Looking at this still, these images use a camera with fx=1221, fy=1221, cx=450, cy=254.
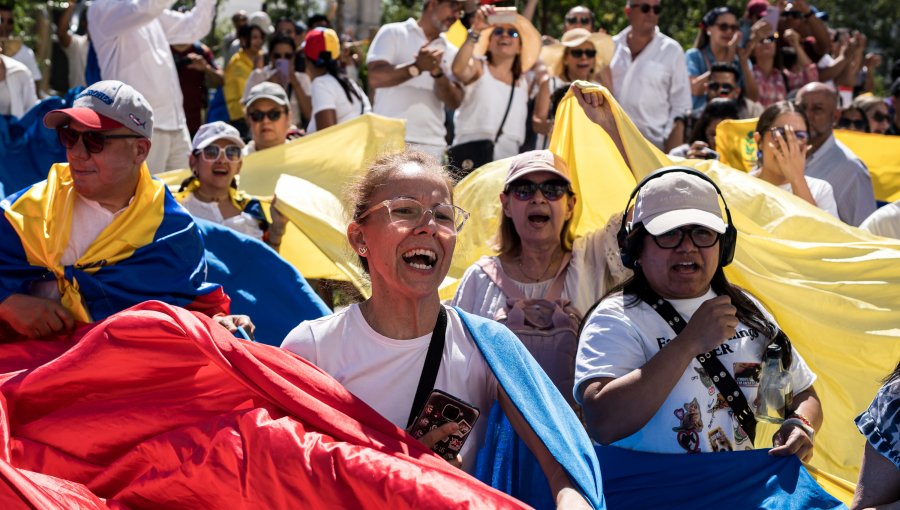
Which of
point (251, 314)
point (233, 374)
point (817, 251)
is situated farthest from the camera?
point (251, 314)

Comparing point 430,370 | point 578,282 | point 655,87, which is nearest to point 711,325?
point 430,370

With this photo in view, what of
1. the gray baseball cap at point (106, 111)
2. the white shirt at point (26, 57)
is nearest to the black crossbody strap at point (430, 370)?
the gray baseball cap at point (106, 111)

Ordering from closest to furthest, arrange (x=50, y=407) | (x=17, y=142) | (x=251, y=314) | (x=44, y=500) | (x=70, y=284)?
1. (x=44, y=500)
2. (x=50, y=407)
3. (x=70, y=284)
4. (x=251, y=314)
5. (x=17, y=142)

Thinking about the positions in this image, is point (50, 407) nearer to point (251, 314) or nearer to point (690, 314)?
point (690, 314)

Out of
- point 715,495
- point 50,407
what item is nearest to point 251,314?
point 50,407

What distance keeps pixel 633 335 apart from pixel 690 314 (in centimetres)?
23

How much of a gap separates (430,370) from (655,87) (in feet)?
21.6

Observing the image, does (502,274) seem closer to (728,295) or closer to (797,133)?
(728,295)

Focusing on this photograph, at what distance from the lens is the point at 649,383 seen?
3.53 meters

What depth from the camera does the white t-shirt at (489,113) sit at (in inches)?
336

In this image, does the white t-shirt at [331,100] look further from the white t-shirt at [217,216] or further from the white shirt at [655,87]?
the white t-shirt at [217,216]

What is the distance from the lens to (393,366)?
3281mm

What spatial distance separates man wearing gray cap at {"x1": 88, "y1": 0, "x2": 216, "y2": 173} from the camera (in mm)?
8484

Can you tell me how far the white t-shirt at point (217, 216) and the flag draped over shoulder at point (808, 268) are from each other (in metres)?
1.43
